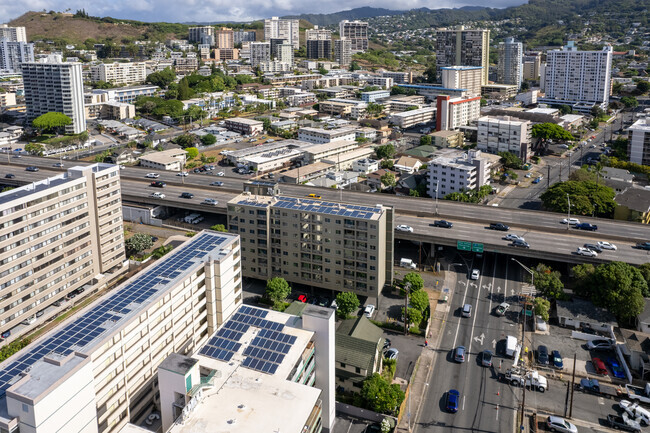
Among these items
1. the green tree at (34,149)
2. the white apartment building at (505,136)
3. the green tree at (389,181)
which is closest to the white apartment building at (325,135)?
the green tree at (389,181)

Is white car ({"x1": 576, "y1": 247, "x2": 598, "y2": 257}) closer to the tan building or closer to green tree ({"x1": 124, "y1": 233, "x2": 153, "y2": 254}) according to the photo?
green tree ({"x1": 124, "y1": 233, "x2": 153, "y2": 254})

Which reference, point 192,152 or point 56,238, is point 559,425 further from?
point 192,152

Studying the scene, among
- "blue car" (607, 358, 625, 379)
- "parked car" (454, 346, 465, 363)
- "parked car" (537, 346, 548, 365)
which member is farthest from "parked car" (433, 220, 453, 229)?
"blue car" (607, 358, 625, 379)

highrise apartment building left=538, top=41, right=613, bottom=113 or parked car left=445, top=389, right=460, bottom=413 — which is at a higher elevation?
highrise apartment building left=538, top=41, right=613, bottom=113

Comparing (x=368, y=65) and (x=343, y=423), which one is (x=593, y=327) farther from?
(x=368, y=65)

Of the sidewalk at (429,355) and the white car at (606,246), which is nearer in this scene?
the sidewalk at (429,355)

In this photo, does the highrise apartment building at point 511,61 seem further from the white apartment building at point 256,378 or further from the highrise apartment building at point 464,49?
the white apartment building at point 256,378

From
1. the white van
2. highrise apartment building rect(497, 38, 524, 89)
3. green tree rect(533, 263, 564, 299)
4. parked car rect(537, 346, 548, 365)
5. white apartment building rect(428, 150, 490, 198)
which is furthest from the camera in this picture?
highrise apartment building rect(497, 38, 524, 89)
